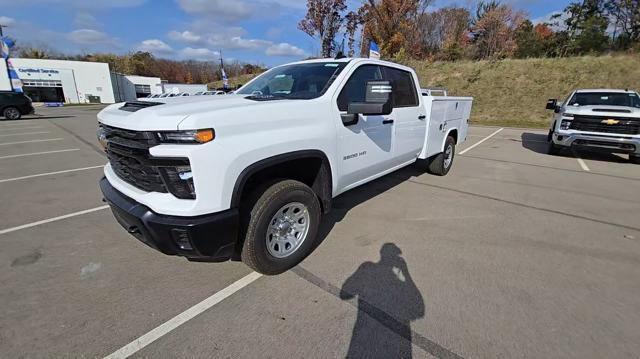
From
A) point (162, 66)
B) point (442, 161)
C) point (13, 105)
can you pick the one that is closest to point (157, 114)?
point (442, 161)

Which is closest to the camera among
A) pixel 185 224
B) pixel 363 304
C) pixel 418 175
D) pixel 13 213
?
pixel 185 224

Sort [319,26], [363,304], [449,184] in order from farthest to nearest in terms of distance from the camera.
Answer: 1. [319,26]
2. [449,184]
3. [363,304]

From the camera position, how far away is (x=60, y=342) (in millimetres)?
2158

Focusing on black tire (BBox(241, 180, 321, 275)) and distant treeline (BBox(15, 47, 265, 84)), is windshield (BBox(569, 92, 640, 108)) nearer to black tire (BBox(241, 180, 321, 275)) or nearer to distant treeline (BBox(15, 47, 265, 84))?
black tire (BBox(241, 180, 321, 275))

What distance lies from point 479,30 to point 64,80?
198 ft

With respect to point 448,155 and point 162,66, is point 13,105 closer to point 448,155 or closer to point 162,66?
point 448,155

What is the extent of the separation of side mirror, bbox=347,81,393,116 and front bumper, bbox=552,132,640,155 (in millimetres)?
7590

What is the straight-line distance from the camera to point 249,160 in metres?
2.38

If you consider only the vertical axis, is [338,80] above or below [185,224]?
above

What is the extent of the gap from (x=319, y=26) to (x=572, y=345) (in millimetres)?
39234

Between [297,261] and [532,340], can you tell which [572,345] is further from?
[297,261]

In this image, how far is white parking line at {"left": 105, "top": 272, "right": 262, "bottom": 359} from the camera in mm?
2105

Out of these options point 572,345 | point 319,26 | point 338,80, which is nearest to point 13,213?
point 338,80

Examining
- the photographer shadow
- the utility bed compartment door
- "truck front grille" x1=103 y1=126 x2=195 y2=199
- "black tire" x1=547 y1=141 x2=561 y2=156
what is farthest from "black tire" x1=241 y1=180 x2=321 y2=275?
"black tire" x1=547 y1=141 x2=561 y2=156
